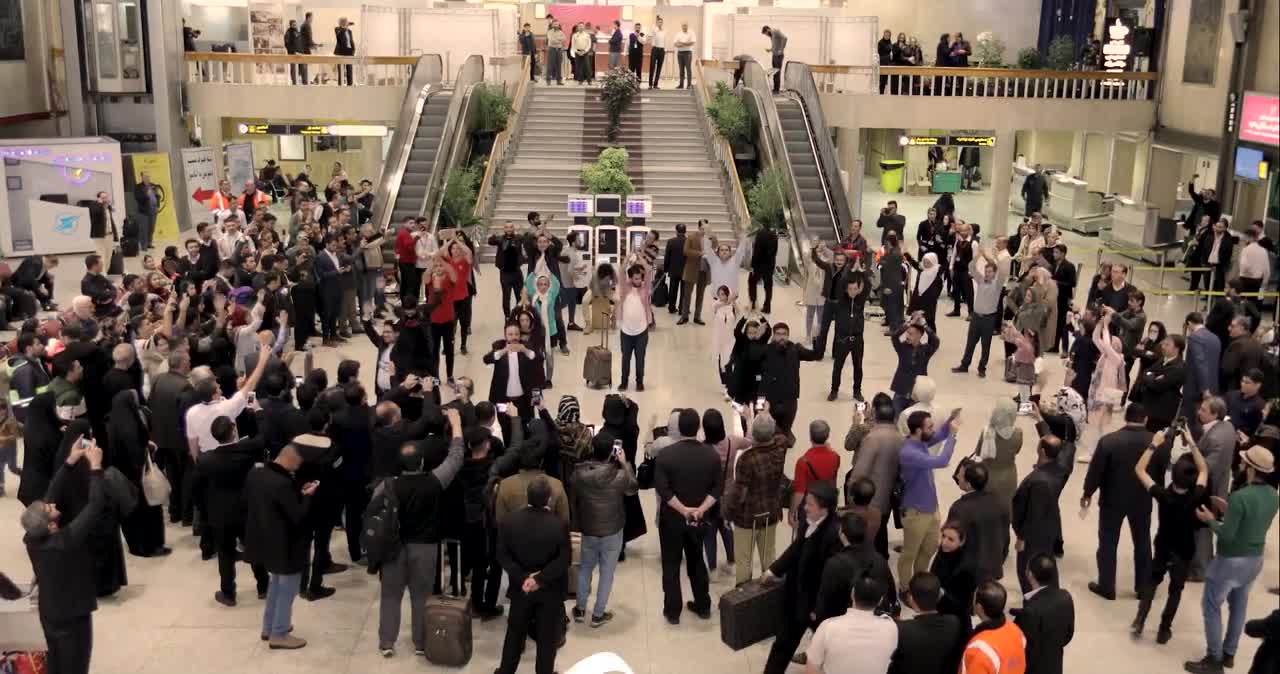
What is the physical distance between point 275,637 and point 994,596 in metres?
4.56

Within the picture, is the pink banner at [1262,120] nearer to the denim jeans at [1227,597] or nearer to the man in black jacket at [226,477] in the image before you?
the denim jeans at [1227,597]

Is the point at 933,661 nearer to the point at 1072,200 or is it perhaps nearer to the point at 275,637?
the point at 275,637

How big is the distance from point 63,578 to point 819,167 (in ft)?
60.8

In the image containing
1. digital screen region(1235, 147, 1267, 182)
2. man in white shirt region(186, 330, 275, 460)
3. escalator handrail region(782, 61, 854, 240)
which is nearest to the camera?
digital screen region(1235, 147, 1267, 182)

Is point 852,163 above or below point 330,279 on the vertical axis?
above

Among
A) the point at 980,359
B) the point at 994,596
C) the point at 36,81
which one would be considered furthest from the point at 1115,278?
the point at 36,81

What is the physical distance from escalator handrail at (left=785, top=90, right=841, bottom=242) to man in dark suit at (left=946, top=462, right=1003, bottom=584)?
14.4 meters

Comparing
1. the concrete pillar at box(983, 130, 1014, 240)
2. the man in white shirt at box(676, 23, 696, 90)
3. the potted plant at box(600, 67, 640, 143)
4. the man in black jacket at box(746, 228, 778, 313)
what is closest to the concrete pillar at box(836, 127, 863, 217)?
the concrete pillar at box(983, 130, 1014, 240)

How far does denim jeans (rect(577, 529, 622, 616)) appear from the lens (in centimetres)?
810

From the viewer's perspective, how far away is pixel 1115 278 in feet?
42.1

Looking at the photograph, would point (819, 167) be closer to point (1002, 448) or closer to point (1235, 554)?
point (1002, 448)

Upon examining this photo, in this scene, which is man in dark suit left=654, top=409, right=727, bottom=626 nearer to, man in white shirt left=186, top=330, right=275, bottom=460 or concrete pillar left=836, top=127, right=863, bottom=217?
man in white shirt left=186, top=330, right=275, bottom=460

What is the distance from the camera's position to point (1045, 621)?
6305 millimetres

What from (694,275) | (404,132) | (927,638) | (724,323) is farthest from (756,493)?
(404,132)
